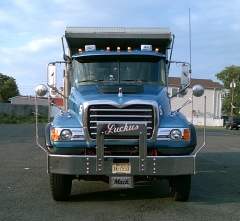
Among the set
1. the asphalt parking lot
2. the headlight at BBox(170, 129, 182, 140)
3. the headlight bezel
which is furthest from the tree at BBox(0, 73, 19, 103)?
the headlight at BBox(170, 129, 182, 140)

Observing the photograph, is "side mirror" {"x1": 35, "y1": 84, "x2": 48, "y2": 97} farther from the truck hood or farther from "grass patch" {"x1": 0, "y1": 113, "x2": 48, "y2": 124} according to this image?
"grass patch" {"x1": 0, "y1": 113, "x2": 48, "y2": 124}

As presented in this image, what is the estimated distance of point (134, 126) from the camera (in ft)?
20.2

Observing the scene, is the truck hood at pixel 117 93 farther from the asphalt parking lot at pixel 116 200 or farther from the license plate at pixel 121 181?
the asphalt parking lot at pixel 116 200

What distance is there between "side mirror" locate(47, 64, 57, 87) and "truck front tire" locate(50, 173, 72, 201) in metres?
2.03

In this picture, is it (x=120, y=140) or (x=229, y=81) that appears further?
(x=229, y=81)

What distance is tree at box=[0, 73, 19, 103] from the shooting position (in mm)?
96562

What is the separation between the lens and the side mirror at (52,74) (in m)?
7.83

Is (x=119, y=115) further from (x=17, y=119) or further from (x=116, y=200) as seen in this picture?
(x=17, y=119)

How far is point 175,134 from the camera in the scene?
6293 mm

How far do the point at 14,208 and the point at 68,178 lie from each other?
3.24 feet

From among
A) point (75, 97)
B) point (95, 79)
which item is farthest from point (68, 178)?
point (95, 79)

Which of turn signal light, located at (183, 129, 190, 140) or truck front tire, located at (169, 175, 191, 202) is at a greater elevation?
turn signal light, located at (183, 129, 190, 140)

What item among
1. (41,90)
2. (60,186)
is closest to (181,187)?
(60,186)

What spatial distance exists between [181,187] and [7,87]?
315 feet
